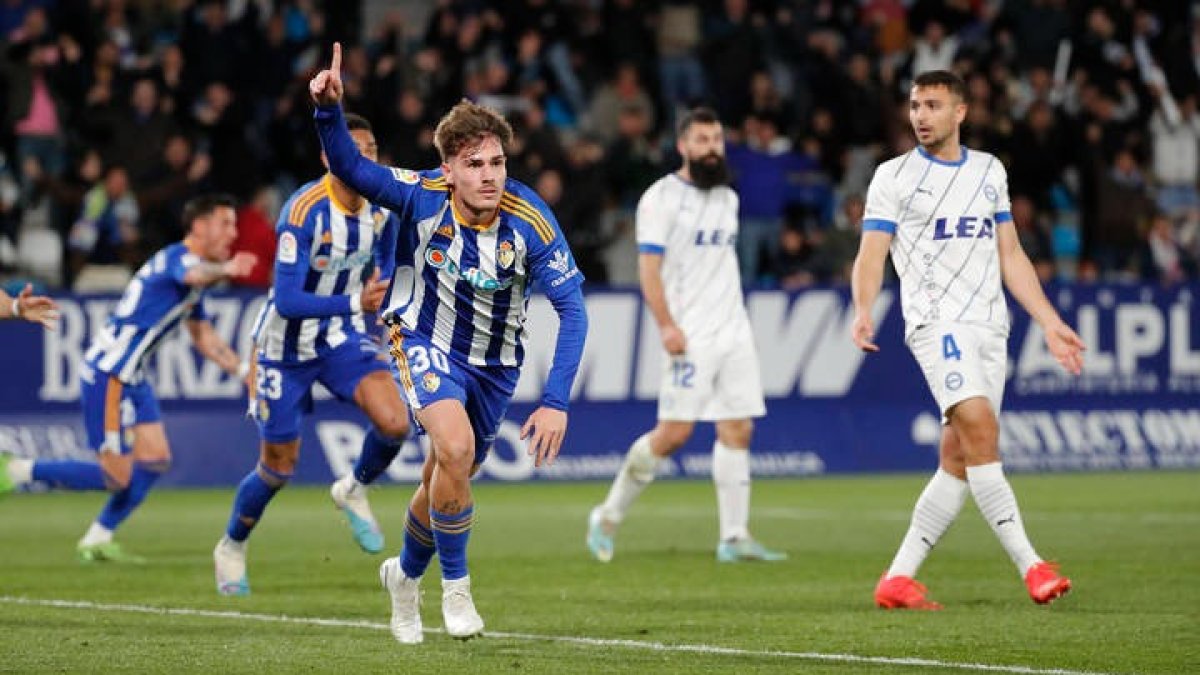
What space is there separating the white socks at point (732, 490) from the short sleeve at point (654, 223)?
1.40 metres

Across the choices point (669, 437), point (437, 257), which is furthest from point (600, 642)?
point (669, 437)

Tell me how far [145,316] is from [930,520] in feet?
19.3

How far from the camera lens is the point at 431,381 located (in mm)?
8992

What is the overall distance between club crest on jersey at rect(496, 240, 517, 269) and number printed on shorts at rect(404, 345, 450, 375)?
0.48m

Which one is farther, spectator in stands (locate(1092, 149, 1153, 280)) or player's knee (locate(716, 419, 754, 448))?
spectator in stands (locate(1092, 149, 1153, 280))

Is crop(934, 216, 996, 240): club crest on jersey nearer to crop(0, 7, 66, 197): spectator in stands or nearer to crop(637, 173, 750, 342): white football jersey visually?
crop(637, 173, 750, 342): white football jersey

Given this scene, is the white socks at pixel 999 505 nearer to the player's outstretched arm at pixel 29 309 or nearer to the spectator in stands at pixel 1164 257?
the player's outstretched arm at pixel 29 309

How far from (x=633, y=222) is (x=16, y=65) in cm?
709

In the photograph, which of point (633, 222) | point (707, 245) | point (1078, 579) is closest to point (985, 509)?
point (1078, 579)

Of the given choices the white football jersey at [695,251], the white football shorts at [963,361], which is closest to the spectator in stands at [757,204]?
the white football jersey at [695,251]

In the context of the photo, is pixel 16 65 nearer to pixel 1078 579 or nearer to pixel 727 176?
pixel 727 176

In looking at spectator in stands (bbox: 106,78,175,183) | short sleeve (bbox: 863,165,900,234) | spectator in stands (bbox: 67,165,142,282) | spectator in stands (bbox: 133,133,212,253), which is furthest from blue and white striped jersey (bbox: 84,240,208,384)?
spectator in stands (bbox: 106,78,175,183)

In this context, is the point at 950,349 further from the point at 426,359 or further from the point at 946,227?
the point at 426,359

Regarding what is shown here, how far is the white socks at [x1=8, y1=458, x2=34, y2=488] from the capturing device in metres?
12.5
